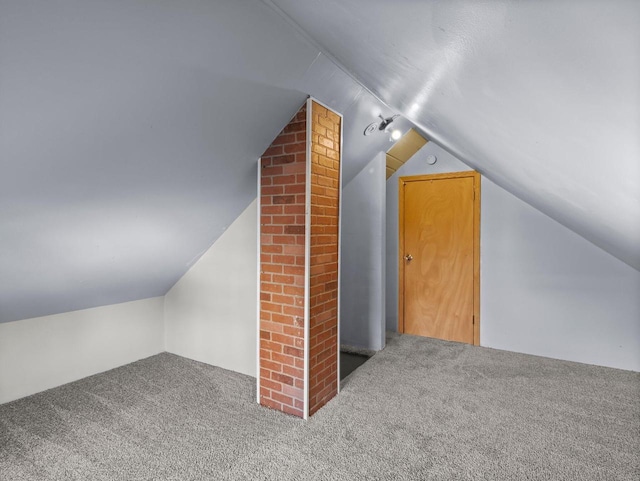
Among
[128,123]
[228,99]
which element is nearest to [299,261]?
[228,99]

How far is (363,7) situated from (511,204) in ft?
10.8

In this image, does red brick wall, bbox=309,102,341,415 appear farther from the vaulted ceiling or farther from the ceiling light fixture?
the ceiling light fixture

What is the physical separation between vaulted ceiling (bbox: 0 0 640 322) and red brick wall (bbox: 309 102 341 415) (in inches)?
9.2

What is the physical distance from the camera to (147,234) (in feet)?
8.45

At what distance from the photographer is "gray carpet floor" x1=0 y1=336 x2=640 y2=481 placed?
1.93 metres

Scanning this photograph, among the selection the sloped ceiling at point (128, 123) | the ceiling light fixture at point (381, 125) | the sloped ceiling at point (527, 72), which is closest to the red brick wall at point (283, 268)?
the sloped ceiling at point (128, 123)

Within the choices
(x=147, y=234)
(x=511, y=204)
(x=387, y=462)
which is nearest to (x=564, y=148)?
(x=387, y=462)

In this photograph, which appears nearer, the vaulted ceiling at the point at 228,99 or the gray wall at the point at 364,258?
the vaulted ceiling at the point at 228,99

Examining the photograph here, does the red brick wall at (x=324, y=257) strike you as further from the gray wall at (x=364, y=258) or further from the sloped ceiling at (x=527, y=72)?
the gray wall at (x=364, y=258)

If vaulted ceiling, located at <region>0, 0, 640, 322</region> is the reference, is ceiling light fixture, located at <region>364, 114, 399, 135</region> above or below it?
above

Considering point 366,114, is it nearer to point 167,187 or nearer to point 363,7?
point 167,187

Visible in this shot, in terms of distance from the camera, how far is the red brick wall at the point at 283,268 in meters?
2.44

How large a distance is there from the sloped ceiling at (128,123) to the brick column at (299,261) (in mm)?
190

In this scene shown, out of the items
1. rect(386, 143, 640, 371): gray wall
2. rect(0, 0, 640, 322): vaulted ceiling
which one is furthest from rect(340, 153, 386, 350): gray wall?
rect(0, 0, 640, 322): vaulted ceiling
